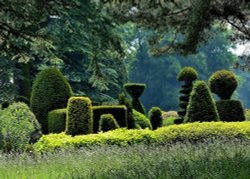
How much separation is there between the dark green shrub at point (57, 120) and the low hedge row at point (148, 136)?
8.13 feet

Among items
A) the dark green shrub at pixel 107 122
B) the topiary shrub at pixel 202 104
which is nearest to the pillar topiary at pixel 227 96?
the topiary shrub at pixel 202 104

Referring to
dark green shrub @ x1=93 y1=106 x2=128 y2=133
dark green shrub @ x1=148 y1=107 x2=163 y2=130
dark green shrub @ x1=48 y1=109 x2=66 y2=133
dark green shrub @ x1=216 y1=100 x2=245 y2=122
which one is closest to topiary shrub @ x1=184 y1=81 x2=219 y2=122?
dark green shrub @ x1=93 y1=106 x2=128 y2=133

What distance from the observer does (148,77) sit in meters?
52.7

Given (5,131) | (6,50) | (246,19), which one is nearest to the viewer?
(6,50)

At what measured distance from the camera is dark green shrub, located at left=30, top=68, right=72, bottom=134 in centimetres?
1688

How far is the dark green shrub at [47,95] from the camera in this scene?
1688 cm

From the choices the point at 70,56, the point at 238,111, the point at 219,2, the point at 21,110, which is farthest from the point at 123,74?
the point at 219,2

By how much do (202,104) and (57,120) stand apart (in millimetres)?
4827

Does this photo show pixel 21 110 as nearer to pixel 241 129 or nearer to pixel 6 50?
pixel 6 50

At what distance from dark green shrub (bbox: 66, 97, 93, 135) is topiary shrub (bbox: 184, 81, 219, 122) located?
365 cm

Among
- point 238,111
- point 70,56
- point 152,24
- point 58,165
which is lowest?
point 58,165

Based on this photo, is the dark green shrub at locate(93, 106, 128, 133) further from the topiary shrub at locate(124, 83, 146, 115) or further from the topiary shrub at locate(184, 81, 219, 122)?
the topiary shrub at locate(124, 83, 146, 115)

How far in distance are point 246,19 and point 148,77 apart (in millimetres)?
39923

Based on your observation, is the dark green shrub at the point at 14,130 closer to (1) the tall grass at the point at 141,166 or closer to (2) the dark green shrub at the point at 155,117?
(1) the tall grass at the point at 141,166
